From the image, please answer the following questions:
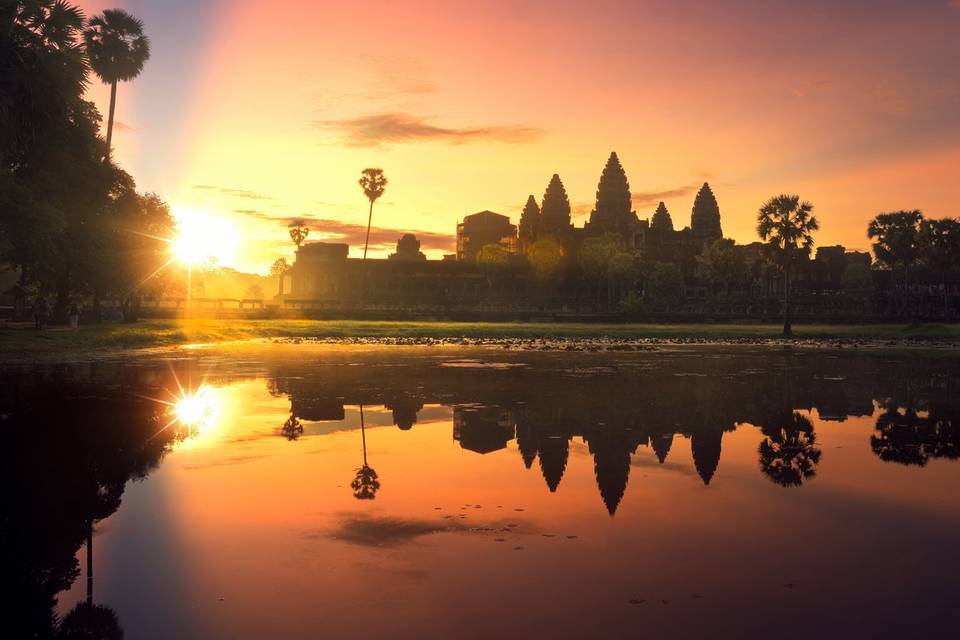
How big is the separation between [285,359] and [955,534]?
88.0 ft

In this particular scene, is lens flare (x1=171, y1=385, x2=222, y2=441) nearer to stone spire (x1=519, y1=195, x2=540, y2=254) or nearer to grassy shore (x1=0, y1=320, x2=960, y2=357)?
grassy shore (x1=0, y1=320, x2=960, y2=357)

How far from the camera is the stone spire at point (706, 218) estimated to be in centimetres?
13488

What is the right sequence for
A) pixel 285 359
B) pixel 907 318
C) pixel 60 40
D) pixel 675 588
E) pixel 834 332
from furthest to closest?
pixel 907 318 → pixel 834 332 → pixel 60 40 → pixel 285 359 → pixel 675 588

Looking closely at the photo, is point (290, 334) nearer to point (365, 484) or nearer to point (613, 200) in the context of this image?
point (365, 484)

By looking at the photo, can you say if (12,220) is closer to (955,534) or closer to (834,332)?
(955,534)

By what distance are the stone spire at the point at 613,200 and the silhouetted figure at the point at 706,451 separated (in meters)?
111

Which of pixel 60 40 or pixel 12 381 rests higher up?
pixel 60 40

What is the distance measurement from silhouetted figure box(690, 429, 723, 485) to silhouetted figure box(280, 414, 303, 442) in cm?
693

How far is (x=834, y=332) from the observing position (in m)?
62.0

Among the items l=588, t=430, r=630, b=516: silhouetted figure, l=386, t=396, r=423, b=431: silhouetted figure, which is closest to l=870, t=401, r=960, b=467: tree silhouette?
l=588, t=430, r=630, b=516: silhouetted figure

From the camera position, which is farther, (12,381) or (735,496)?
(12,381)

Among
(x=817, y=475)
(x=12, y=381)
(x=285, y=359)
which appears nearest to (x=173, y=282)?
(x=285, y=359)

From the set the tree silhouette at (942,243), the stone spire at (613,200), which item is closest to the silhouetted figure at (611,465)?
the tree silhouette at (942,243)

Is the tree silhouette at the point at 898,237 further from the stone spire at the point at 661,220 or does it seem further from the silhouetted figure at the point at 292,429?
the silhouetted figure at the point at 292,429
